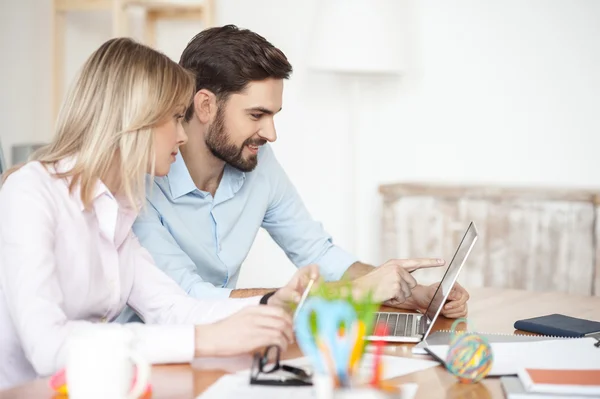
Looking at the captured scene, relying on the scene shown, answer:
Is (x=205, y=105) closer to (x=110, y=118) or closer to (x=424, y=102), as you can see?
(x=110, y=118)

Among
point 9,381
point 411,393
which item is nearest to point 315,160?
point 9,381

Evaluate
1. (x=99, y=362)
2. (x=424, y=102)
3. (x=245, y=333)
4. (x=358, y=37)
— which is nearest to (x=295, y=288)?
(x=245, y=333)

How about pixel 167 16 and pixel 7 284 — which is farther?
pixel 167 16

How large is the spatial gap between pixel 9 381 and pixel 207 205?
2.64ft

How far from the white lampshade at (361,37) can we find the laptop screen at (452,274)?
1.98m

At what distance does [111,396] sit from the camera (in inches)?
43.3

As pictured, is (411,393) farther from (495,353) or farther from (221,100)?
(221,100)

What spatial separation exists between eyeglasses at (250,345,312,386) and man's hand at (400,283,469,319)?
0.58 m

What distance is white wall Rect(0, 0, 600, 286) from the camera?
363 centimetres

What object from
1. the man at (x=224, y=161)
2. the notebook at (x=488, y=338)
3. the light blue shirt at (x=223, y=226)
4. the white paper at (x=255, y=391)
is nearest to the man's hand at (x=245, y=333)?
the white paper at (x=255, y=391)

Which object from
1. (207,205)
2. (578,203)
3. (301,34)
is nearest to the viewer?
(207,205)

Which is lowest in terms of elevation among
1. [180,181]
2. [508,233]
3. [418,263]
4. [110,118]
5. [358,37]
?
[508,233]

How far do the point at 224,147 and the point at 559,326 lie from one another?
97 cm

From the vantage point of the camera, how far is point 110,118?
157 cm
